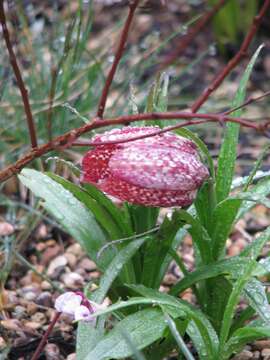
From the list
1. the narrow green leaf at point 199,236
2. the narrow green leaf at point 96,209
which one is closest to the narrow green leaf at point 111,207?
the narrow green leaf at point 96,209

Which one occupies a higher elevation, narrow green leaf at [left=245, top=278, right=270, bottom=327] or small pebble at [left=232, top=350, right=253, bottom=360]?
narrow green leaf at [left=245, top=278, right=270, bottom=327]

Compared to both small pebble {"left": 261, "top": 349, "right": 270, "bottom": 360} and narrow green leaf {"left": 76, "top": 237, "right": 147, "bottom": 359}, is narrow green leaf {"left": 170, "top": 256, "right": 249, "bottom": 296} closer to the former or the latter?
narrow green leaf {"left": 76, "top": 237, "right": 147, "bottom": 359}

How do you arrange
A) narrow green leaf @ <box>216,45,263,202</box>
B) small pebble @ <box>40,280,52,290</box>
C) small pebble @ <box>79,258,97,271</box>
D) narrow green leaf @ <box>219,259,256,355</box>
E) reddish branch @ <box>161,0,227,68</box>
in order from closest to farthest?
narrow green leaf @ <box>219,259,256,355</box>, narrow green leaf @ <box>216,45,263,202</box>, reddish branch @ <box>161,0,227,68</box>, small pebble @ <box>40,280,52,290</box>, small pebble @ <box>79,258,97,271</box>

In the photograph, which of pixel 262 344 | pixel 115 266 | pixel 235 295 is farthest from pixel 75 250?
pixel 235 295

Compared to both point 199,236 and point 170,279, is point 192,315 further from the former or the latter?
point 170,279

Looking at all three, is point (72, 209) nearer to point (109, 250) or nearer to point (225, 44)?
point (109, 250)

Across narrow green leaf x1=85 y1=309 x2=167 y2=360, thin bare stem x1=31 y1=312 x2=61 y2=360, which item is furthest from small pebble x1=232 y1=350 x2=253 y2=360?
thin bare stem x1=31 y1=312 x2=61 y2=360

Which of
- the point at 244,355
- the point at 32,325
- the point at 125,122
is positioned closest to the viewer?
the point at 125,122

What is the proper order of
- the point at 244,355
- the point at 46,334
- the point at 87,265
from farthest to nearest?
1. the point at 87,265
2. the point at 244,355
3. the point at 46,334

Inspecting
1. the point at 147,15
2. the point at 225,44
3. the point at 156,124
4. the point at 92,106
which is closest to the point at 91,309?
the point at 156,124
